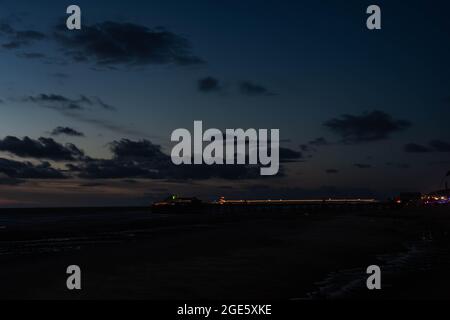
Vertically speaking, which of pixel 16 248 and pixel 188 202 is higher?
pixel 188 202

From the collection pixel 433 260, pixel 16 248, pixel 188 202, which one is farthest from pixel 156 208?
pixel 433 260

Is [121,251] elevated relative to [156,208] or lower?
lower

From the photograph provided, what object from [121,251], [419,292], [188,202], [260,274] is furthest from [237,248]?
[188,202]

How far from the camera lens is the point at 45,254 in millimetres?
29359
